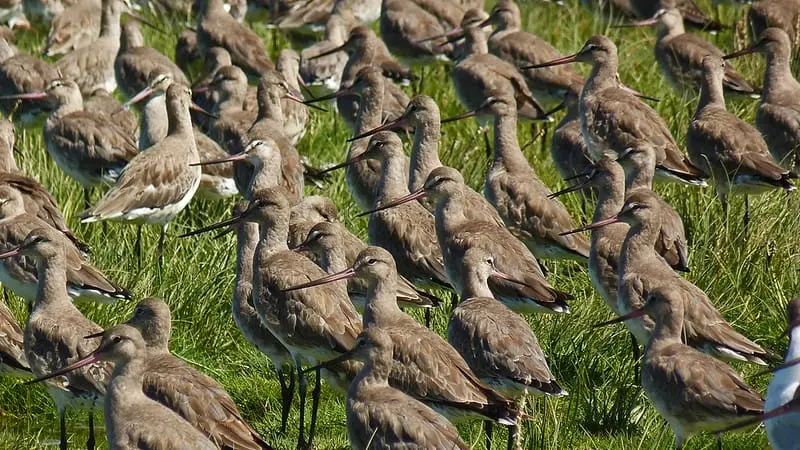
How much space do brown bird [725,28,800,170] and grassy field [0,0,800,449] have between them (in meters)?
0.61

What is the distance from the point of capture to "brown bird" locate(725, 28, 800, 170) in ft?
36.8

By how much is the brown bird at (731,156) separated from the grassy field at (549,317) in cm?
14

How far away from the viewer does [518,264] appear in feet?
28.8

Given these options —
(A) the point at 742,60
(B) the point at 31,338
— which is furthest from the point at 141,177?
(A) the point at 742,60

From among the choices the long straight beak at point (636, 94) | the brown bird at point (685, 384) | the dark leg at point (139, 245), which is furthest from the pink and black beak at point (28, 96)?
the brown bird at point (685, 384)

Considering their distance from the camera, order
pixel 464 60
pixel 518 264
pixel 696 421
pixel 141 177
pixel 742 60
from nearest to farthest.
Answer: pixel 696 421 → pixel 518 264 → pixel 141 177 → pixel 464 60 → pixel 742 60

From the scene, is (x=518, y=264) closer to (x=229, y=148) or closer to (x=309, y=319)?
(x=309, y=319)

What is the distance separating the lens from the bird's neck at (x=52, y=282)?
26.7 ft

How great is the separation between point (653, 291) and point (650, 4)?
873 centimetres

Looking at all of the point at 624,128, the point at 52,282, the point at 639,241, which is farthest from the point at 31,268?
the point at 624,128

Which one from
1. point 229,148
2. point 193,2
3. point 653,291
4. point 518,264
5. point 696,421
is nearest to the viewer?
point 696,421

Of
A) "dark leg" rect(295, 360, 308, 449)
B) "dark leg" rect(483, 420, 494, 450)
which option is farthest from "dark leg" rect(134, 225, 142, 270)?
"dark leg" rect(483, 420, 494, 450)

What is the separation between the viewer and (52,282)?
8203 mm

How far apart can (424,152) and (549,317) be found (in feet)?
5.86
